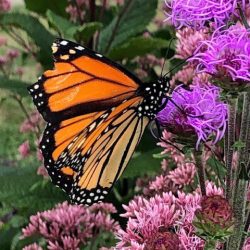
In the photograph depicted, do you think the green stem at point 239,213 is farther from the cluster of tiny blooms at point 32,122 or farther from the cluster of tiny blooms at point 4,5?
the cluster of tiny blooms at point 4,5

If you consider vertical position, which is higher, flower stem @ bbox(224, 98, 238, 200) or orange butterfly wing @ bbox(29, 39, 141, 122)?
orange butterfly wing @ bbox(29, 39, 141, 122)

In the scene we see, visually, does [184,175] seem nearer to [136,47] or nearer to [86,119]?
[86,119]

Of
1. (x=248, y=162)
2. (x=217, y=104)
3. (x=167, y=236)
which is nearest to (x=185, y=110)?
(x=217, y=104)

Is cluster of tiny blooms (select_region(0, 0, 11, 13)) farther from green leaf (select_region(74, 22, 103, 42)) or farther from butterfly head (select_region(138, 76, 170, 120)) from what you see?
butterfly head (select_region(138, 76, 170, 120))

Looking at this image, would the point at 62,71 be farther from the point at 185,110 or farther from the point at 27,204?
the point at 27,204

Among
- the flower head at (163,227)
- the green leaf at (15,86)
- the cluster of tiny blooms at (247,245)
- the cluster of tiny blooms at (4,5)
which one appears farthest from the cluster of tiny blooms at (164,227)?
the cluster of tiny blooms at (4,5)

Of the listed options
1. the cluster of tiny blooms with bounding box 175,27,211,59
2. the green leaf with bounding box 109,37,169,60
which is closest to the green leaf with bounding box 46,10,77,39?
the green leaf with bounding box 109,37,169,60
